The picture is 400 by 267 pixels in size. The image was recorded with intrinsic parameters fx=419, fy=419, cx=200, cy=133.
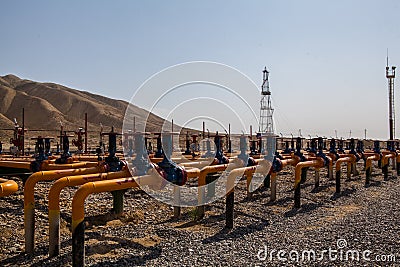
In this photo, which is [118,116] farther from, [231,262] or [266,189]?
[231,262]

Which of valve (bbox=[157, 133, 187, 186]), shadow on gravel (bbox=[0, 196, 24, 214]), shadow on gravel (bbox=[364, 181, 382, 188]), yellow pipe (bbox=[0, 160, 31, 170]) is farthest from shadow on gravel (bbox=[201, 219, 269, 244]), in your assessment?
shadow on gravel (bbox=[364, 181, 382, 188])

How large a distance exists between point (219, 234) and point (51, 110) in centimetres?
7837

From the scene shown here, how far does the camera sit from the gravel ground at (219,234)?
540 cm

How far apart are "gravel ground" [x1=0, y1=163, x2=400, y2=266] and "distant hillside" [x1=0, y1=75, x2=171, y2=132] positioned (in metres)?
58.3

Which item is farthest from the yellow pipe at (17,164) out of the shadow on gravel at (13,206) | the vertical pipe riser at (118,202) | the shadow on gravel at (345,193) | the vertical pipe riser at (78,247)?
the shadow on gravel at (345,193)

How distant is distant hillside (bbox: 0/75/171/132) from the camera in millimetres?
74312

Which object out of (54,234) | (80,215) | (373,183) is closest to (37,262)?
(54,234)

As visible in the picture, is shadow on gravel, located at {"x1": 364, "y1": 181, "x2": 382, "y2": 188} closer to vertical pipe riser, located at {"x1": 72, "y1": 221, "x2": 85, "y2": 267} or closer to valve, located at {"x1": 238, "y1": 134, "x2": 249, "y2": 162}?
valve, located at {"x1": 238, "y1": 134, "x2": 249, "y2": 162}

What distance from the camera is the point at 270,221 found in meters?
7.71

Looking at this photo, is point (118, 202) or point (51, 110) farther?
point (51, 110)

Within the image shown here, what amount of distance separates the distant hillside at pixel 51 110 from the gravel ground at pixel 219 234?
5829cm

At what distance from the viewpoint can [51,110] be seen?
79.4 m

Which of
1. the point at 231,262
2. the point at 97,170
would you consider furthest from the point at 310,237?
the point at 97,170

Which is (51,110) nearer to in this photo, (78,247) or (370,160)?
(370,160)
